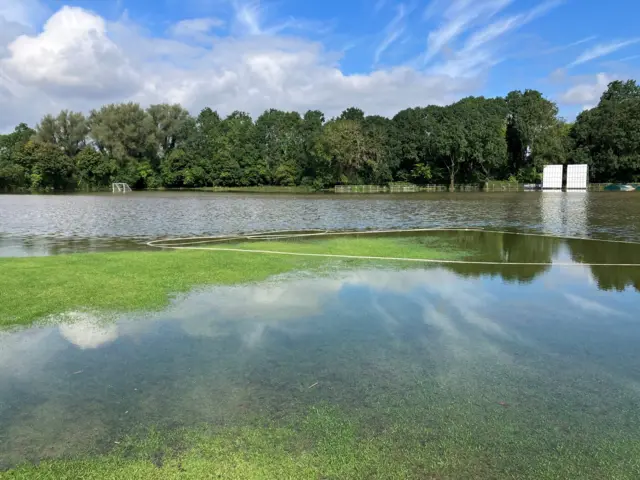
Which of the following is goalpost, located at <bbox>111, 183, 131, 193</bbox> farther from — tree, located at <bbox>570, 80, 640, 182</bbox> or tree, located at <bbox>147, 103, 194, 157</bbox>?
tree, located at <bbox>570, 80, 640, 182</bbox>

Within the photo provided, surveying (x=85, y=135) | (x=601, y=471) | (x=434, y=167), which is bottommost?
(x=601, y=471)

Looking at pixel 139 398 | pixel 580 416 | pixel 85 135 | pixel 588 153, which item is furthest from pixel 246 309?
pixel 85 135

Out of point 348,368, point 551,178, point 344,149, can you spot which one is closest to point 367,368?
point 348,368

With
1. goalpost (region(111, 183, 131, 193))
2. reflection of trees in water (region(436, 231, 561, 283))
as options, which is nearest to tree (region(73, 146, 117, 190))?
goalpost (region(111, 183, 131, 193))

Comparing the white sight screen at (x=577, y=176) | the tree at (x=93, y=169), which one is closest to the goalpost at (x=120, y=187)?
the tree at (x=93, y=169)

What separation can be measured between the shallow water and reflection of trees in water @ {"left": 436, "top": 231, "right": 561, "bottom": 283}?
6.75 feet

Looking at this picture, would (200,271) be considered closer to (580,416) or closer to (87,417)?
(87,417)

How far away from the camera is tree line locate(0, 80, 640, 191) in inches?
3179

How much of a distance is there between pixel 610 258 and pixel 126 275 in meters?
12.1

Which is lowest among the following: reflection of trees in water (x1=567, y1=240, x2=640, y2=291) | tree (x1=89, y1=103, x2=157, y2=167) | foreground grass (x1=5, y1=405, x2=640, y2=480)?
foreground grass (x1=5, y1=405, x2=640, y2=480)

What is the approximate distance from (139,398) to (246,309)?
10.6ft

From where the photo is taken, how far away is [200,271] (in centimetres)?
1098

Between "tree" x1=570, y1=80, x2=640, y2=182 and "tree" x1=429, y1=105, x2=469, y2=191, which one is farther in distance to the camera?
"tree" x1=429, y1=105, x2=469, y2=191

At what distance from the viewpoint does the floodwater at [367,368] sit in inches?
163
